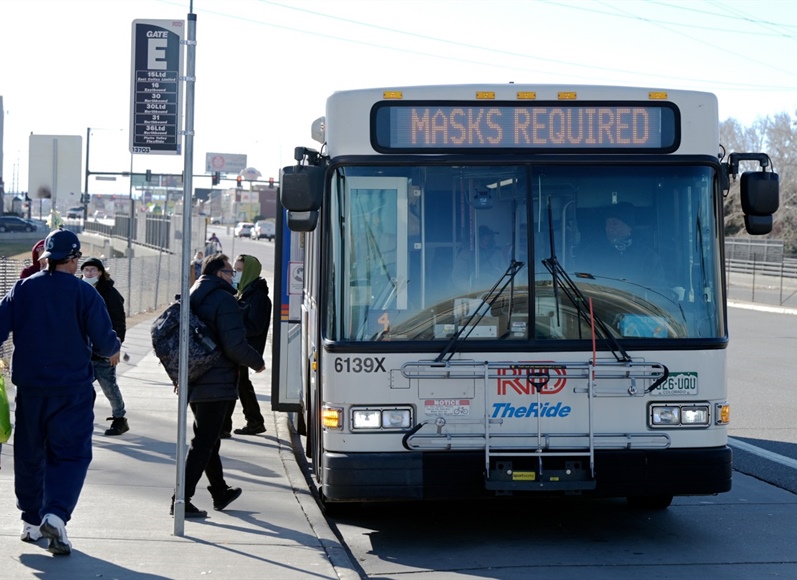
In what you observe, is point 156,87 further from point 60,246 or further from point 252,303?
point 252,303

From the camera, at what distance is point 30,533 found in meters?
6.79

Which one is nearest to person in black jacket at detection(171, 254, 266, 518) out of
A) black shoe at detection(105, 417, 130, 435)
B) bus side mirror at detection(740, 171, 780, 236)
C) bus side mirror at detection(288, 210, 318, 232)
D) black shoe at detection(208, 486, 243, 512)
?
black shoe at detection(208, 486, 243, 512)

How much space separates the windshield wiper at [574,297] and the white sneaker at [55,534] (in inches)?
126

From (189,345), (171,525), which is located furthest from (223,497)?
(189,345)

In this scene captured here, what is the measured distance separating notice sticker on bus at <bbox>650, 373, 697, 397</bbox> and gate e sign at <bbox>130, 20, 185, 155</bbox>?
3308 millimetres

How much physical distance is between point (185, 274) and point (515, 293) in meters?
2.02

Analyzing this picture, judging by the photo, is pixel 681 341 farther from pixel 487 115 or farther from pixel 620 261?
pixel 487 115

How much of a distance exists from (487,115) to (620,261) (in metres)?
1.26

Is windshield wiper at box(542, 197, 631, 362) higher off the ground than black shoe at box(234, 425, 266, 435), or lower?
higher

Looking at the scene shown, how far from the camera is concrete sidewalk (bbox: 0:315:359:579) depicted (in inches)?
255

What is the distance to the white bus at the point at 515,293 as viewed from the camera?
7172mm

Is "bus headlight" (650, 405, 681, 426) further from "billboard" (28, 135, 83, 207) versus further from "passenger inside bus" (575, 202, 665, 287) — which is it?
"billboard" (28, 135, 83, 207)

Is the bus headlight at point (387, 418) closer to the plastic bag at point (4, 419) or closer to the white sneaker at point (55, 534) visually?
the white sneaker at point (55, 534)

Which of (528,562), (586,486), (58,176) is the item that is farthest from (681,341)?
(58,176)
